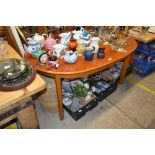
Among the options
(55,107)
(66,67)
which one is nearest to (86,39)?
(66,67)

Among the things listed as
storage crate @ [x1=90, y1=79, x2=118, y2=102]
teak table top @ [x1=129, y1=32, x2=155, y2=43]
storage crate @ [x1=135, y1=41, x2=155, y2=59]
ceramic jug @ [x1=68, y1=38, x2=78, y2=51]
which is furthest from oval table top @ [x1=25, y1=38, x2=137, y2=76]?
storage crate @ [x1=135, y1=41, x2=155, y2=59]

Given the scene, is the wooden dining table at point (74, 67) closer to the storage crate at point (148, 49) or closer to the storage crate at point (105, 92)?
the storage crate at point (105, 92)

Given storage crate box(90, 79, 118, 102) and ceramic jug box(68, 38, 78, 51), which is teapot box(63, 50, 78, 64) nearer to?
ceramic jug box(68, 38, 78, 51)

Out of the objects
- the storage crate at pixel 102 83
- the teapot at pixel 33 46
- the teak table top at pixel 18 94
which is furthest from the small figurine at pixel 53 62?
the storage crate at pixel 102 83

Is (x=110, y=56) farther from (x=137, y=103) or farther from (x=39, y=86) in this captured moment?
(x=39, y=86)

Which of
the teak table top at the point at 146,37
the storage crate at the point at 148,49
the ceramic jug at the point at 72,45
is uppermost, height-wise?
the ceramic jug at the point at 72,45

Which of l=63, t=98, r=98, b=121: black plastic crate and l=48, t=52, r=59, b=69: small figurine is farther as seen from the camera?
l=63, t=98, r=98, b=121: black plastic crate

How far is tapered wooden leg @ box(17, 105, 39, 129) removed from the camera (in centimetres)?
99

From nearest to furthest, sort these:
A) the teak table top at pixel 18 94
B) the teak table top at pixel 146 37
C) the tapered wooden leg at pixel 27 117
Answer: the teak table top at pixel 18 94 → the tapered wooden leg at pixel 27 117 → the teak table top at pixel 146 37

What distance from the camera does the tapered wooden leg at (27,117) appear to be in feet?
3.26

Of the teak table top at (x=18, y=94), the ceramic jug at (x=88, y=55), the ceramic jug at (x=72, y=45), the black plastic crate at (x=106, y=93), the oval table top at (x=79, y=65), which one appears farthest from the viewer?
the black plastic crate at (x=106, y=93)

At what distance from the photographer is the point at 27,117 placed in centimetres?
104
